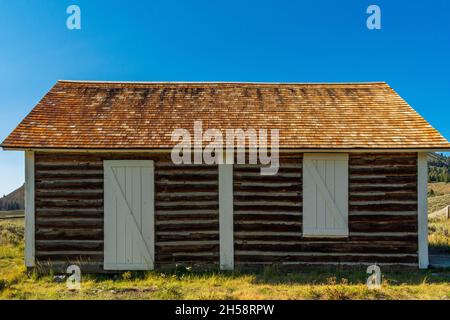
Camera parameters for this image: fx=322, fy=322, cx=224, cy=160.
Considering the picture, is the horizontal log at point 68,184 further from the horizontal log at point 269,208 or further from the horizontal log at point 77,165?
the horizontal log at point 269,208

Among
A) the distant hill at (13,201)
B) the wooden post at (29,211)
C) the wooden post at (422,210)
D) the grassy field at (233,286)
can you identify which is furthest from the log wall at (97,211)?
the distant hill at (13,201)

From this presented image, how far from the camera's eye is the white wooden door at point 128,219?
7574mm

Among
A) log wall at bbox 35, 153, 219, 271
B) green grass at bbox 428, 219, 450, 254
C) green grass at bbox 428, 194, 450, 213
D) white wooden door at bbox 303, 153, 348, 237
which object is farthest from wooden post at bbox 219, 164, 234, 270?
green grass at bbox 428, 194, 450, 213

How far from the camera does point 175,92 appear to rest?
32.9ft

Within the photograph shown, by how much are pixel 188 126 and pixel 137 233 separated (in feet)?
9.59

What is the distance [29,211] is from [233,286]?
504cm

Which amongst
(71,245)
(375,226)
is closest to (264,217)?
(375,226)

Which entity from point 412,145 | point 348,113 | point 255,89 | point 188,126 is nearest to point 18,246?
point 188,126

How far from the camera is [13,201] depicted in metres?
42.3

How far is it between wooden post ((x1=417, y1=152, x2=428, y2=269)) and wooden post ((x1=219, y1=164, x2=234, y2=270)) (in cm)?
442

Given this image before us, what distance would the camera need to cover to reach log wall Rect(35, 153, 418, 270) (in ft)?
25.0

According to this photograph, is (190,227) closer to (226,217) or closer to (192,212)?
(192,212)

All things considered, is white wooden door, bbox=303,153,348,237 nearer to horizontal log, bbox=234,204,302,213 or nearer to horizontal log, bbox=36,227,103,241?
horizontal log, bbox=234,204,302,213

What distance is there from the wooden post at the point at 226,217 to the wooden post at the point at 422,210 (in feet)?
14.5
